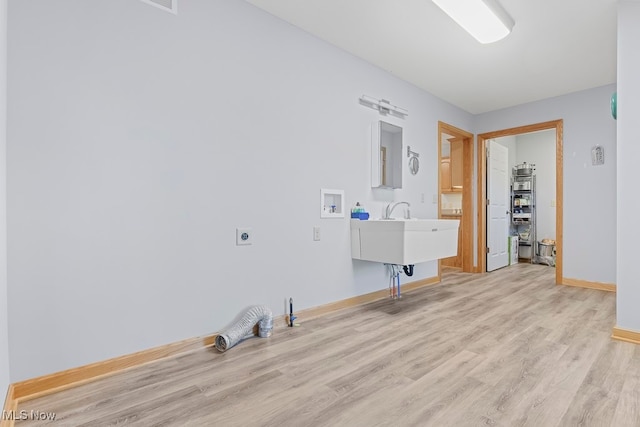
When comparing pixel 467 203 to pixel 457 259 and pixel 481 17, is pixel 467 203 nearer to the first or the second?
pixel 457 259

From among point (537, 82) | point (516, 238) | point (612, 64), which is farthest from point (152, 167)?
point (516, 238)

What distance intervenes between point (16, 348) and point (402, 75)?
3671 mm

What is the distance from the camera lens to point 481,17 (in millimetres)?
2279

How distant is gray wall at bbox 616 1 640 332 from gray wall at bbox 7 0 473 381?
2.01 m

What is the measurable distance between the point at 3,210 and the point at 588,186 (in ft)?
16.7

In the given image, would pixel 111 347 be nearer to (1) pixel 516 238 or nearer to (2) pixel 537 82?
(2) pixel 537 82

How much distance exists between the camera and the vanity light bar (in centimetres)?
313

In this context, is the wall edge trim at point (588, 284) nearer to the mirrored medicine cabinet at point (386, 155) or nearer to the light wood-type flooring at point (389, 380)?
the light wood-type flooring at point (389, 380)

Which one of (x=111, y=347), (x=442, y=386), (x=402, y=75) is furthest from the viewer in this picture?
(x=402, y=75)

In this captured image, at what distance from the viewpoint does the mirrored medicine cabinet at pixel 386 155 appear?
10.5 feet

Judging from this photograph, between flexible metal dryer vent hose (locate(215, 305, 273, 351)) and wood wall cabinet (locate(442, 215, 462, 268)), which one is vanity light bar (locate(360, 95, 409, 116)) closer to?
flexible metal dryer vent hose (locate(215, 305, 273, 351))

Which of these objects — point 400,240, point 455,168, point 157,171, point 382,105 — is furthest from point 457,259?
point 157,171

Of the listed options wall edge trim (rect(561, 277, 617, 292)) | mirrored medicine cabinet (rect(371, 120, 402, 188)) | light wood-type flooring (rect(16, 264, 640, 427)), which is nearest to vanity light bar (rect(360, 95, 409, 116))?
mirrored medicine cabinet (rect(371, 120, 402, 188))

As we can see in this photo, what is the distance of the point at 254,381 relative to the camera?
65.1 inches
